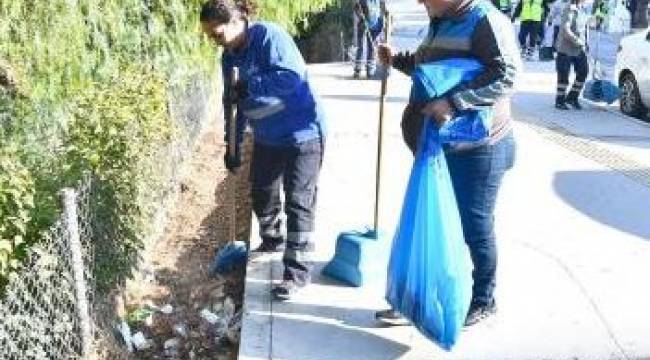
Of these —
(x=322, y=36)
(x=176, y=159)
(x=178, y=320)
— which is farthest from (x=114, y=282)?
(x=322, y=36)

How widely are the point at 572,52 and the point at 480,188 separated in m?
7.16

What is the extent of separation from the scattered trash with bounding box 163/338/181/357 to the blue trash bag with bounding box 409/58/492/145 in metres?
1.89

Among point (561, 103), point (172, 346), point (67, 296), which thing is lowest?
point (172, 346)

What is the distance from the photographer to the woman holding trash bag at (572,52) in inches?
410

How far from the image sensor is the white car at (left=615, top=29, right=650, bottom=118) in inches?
412

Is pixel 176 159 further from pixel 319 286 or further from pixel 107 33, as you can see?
pixel 319 286

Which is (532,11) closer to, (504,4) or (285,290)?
(504,4)

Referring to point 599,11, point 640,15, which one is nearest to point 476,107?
point 599,11

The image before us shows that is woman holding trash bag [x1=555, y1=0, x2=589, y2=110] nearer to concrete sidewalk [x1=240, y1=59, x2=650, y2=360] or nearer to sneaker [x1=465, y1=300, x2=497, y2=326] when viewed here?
concrete sidewalk [x1=240, y1=59, x2=650, y2=360]

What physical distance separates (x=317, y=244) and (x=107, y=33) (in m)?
1.86

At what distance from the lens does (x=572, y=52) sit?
10477mm

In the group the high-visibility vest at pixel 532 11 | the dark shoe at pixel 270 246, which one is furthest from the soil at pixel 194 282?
the high-visibility vest at pixel 532 11

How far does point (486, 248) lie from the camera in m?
4.02

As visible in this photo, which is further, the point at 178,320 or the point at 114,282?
the point at 178,320
